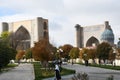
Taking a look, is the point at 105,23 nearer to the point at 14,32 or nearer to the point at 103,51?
the point at 14,32

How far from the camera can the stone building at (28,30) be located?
449ft

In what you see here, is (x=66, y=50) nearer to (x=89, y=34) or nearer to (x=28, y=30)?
(x=28, y=30)

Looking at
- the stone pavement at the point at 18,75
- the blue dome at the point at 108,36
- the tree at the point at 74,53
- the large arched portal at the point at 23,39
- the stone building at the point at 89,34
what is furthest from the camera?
the stone building at the point at 89,34

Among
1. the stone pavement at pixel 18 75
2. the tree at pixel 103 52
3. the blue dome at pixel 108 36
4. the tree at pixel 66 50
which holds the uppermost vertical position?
the blue dome at pixel 108 36

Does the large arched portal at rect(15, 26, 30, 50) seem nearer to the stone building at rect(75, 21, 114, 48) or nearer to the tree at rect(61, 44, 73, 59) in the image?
the stone building at rect(75, 21, 114, 48)

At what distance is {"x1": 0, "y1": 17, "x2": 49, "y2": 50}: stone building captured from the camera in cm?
13673

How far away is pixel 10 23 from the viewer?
479 feet

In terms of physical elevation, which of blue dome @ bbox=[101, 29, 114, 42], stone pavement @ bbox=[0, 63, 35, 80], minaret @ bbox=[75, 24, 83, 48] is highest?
minaret @ bbox=[75, 24, 83, 48]

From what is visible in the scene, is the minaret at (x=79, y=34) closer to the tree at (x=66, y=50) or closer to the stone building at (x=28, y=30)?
the stone building at (x=28, y=30)

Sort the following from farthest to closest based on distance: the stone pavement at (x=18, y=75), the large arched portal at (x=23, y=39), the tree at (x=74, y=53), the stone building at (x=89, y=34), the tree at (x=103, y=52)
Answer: the stone building at (x=89, y=34)
the large arched portal at (x=23, y=39)
the tree at (x=74, y=53)
the tree at (x=103, y=52)
the stone pavement at (x=18, y=75)

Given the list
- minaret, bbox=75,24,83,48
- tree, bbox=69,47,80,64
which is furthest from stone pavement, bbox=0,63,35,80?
minaret, bbox=75,24,83,48

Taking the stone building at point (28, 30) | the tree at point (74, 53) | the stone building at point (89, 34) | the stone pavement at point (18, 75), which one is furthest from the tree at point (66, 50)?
the stone pavement at point (18, 75)

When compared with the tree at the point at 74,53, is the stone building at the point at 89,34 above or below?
above

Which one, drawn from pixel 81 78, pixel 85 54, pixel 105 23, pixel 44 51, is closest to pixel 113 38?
pixel 105 23
